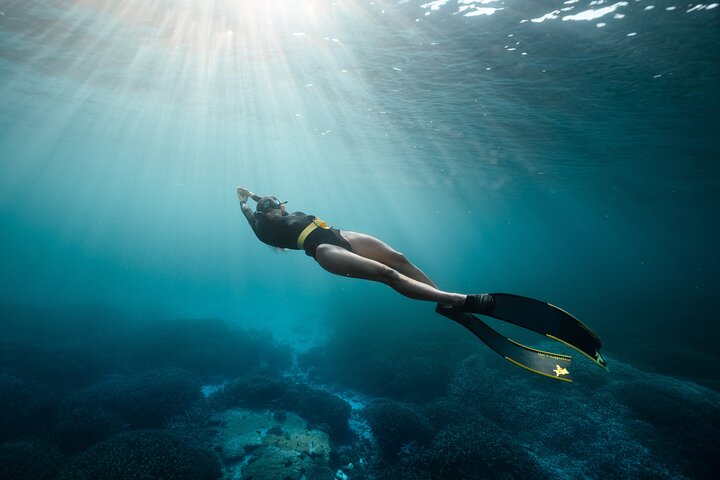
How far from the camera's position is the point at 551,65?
11609 millimetres

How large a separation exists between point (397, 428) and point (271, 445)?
3.86m

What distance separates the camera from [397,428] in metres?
9.78

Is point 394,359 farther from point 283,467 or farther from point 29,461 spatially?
point 29,461

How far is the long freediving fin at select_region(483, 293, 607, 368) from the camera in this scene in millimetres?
3172

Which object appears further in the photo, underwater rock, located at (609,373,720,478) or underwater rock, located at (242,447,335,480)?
underwater rock, located at (609,373,720,478)

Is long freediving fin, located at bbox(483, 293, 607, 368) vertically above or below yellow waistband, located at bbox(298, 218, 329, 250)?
below

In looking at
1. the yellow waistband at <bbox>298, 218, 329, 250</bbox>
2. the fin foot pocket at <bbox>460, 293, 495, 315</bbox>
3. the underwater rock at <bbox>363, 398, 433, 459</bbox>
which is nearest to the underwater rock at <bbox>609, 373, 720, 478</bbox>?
the underwater rock at <bbox>363, 398, 433, 459</bbox>

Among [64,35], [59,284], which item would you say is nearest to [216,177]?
[59,284]

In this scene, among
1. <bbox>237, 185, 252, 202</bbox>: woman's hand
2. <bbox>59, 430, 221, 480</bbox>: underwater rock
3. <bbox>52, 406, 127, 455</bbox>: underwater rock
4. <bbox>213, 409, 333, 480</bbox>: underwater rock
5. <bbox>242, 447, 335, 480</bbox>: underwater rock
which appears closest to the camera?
<bbox>237, 185, 252, 202</bbox>: woman's hand

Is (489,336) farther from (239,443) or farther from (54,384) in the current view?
(54,384)

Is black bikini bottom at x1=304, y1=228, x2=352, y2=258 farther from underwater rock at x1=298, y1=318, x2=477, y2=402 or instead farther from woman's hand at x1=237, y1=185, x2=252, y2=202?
underwater rock at x1=298, y1=318, x2=477, y2=402

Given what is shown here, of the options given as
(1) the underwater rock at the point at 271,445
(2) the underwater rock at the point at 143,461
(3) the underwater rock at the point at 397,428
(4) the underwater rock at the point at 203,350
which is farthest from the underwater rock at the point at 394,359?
(2) the underwater rock at the point at 143,461

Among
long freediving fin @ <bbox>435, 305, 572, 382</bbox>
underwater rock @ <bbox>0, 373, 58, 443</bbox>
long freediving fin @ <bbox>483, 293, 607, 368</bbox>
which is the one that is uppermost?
long freediving fin @ <bbox>483, 293, 607, 368</bbox>

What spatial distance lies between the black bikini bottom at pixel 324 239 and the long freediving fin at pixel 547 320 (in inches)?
74.4
